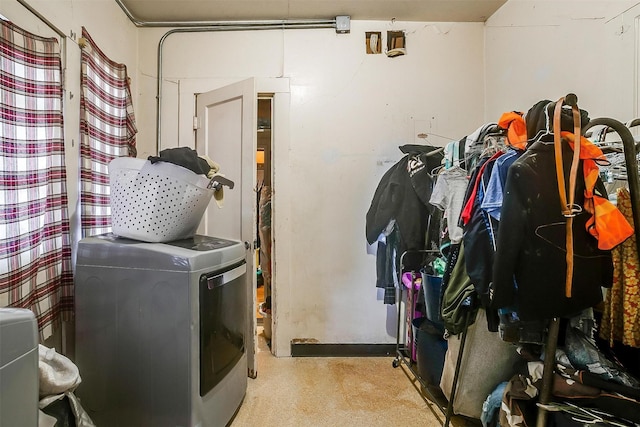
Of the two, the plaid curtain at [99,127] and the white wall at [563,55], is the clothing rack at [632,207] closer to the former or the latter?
the white wall at [563,55]

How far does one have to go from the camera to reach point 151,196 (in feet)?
4.62

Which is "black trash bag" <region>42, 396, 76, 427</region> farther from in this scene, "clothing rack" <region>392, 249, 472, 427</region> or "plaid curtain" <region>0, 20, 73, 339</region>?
"clothing rack" <region>392, 249, 472, 427</region>

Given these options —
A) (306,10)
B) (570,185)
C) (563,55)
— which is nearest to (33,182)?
(306,10)

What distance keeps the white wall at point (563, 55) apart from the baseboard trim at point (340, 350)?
6.50 feet

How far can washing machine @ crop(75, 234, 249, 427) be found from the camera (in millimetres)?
1354

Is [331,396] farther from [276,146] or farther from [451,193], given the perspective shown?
[276,146]

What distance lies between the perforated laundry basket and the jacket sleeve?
126 centimetres

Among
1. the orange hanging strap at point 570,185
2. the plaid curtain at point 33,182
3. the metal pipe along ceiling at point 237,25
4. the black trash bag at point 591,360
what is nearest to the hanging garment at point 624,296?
the black trash bag at point 591,360

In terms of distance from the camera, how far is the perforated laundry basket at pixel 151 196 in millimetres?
1414

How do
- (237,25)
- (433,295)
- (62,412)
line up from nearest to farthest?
(62,412) → (433,295) → (237,25)

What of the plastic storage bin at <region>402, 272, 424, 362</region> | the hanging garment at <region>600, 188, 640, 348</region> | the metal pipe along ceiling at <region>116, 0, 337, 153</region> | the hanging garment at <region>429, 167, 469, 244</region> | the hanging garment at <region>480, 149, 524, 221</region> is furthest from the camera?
the metal pipe along ceiling at <region>116, 0, 337, 153</region>

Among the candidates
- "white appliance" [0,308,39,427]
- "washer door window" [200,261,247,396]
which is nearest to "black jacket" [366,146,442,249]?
"washer door window" [200,261,247,396]

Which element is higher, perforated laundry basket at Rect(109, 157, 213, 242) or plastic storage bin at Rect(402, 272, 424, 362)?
perforated laundry basket at Rect(109, 157, 213, 242)

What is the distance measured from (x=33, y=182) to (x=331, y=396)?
191 cm
